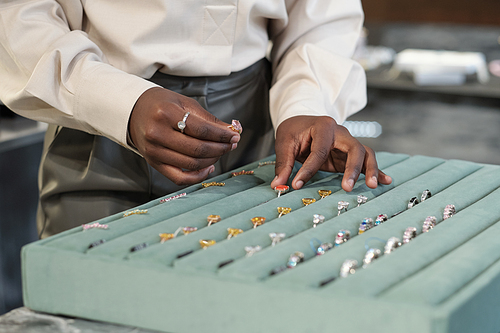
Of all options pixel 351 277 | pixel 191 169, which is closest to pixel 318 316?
pixel 351 277

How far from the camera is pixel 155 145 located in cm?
68

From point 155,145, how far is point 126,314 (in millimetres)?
235

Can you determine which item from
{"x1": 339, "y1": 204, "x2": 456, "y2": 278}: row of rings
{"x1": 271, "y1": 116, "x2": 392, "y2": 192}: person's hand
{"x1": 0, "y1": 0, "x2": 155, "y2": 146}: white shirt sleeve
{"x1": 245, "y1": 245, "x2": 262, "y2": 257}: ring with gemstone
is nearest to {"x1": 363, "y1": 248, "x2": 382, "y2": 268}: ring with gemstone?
{"x1": 339, "y1": 204, "x2": 456, "y2": 278}: row of rings

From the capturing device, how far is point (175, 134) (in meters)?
0.67

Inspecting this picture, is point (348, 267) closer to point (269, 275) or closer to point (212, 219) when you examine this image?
point (269, 275)

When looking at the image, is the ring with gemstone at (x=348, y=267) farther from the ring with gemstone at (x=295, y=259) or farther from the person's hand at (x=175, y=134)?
the person's hand at (x=175, y=134)

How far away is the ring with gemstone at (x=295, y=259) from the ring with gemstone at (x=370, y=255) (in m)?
0.06

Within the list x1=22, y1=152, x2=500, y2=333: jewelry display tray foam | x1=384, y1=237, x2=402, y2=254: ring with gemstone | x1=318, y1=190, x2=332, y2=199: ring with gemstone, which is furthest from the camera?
x1=318, y1=190, x2=332, y2=199: ring with gemstone

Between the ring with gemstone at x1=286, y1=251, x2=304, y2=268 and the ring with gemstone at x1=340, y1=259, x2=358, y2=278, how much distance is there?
40mm

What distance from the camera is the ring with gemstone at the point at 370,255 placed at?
515 millimetres

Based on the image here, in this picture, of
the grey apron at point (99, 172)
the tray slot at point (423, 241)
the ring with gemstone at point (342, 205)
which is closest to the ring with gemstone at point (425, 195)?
the tray slot at point (423, 241)

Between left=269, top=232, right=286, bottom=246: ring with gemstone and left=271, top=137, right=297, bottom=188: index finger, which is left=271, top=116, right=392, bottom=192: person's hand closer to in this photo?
left=271, top=137, right=297, bottom=188: index finger

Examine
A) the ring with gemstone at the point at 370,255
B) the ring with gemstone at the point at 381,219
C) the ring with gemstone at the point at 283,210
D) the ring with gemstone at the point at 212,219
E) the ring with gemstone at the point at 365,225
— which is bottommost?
the ring with gemstone at the point at 283,210

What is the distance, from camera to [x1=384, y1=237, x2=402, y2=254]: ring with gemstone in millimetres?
543
